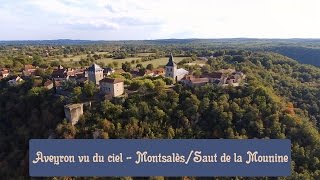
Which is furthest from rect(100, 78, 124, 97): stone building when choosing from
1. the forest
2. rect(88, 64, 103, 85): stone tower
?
rect(88, 64, 103, 85): stone tower

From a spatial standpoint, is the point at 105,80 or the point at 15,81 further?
Answer: the point at 15,81

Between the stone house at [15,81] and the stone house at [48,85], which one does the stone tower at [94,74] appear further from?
the stone house at [15,81]

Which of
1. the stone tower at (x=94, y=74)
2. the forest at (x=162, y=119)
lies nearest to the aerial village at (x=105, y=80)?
the stone tower at (x=94, y=74)

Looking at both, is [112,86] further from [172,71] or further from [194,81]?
[172,71]

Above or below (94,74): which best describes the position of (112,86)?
below

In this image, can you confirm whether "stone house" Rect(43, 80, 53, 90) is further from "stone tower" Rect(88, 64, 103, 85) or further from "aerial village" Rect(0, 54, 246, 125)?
"stone tower" Rect(88, 64, 103, 85)

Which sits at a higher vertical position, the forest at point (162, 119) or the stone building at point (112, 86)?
the stone building at point (112, 86)

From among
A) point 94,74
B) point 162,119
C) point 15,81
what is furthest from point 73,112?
point 15,81

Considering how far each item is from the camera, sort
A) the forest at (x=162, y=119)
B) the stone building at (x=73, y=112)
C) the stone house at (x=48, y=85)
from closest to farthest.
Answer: the forest at (x=162, y=119) < the stone building at (x=73, y=112) < the stone house at (x=48, y=85)
